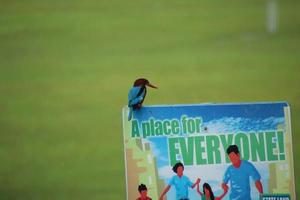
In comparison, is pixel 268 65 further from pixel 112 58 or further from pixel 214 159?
pixel 112 58

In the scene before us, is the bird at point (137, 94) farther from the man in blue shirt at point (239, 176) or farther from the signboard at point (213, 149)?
the man in blue shirt at point (239, 176)

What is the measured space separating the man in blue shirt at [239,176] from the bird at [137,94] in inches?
11.5

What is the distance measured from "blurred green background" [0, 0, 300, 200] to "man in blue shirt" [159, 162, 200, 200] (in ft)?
0.46

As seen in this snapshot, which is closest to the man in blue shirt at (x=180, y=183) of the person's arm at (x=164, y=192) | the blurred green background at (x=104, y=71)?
the person's arm at (x=164, y=192)

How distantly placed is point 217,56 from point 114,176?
0.46 meters

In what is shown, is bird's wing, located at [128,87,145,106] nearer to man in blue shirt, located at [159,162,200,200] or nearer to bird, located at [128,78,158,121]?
bird, located at [128,78,158,121]

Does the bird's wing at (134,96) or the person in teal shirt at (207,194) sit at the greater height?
the bird's wing at (134,96)

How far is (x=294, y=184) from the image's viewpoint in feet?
4.16

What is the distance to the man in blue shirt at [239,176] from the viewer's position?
126 centimetres

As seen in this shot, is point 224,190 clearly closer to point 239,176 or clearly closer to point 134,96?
point 239,176

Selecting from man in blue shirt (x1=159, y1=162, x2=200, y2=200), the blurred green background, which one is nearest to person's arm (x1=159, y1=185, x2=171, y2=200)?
man in blue shirt (x1=159, y1=162, x2=200, y2=200)

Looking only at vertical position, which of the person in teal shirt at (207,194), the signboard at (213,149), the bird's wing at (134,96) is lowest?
the person in teal shirt at (207,194)

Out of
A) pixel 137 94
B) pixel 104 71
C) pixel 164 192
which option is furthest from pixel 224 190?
pixel 104 71

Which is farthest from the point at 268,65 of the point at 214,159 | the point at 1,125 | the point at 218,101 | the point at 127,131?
the point at 1,125
